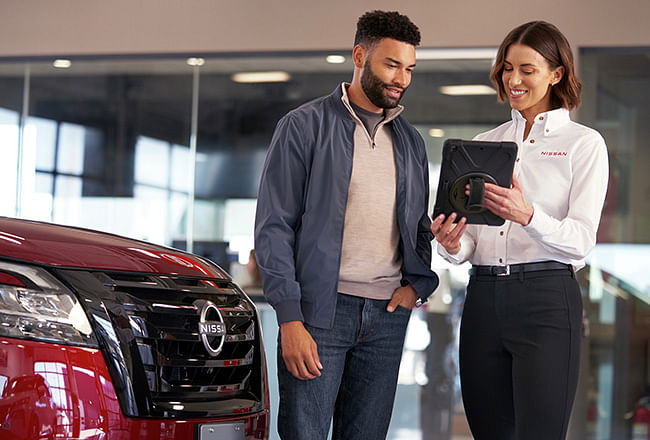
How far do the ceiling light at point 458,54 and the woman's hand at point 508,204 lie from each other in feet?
9.27

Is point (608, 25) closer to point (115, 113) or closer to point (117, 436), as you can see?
point (115, 113)

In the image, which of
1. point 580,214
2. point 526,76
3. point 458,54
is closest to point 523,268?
point 580,214

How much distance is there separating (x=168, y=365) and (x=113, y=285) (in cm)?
25

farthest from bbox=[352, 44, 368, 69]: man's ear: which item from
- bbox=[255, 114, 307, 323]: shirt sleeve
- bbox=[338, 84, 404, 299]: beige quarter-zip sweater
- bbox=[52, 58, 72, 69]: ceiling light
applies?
bbox=[52, 58, 72, 69]: ceiling light

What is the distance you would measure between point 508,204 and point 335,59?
3.11 m

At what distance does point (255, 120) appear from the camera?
18.5ft

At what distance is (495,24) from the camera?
4.95 m

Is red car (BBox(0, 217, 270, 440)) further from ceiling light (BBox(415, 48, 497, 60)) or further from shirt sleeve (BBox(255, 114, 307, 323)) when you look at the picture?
ceiling light (BBox(415, 48, 497, 60))

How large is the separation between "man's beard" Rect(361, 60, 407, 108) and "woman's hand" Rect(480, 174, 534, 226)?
0.44m

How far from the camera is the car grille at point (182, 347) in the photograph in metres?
2.19

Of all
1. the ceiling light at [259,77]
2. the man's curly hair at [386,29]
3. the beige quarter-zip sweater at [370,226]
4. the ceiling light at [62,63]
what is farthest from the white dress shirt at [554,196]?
the ceiling light at [62,63]

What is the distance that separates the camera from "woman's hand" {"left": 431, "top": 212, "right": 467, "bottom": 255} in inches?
98.0

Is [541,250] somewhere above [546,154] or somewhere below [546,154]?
below

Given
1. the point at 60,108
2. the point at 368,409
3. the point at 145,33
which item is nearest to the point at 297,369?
the point at 368,409
